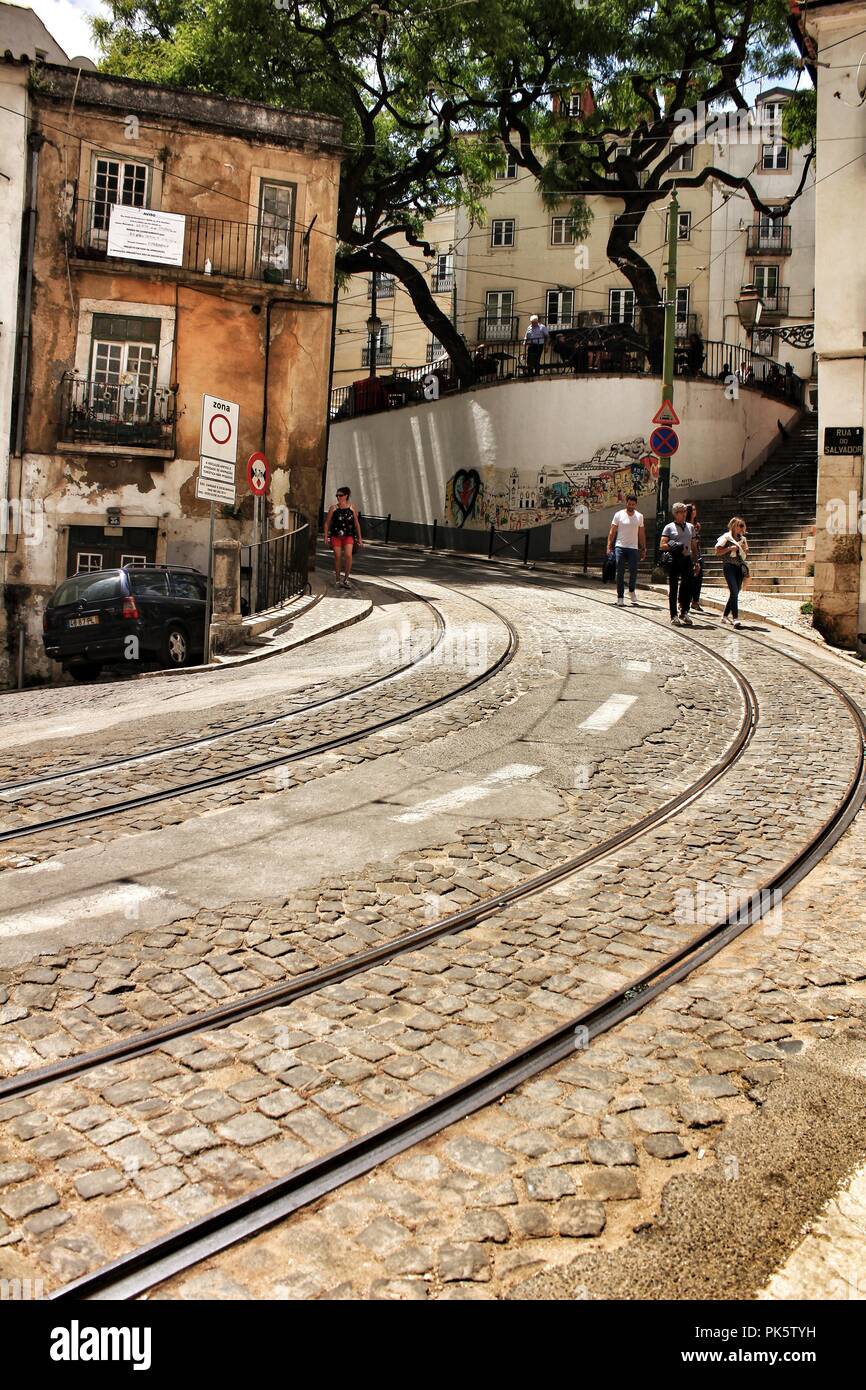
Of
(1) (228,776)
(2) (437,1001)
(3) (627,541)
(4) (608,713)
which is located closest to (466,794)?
(1) (228,776)

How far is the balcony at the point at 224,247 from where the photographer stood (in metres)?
21.4

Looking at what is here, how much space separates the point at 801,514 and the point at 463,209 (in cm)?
2467

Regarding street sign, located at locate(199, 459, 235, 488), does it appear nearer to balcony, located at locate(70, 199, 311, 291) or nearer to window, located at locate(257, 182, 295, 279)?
balcony, located at locate(70, 199, 311, 291)

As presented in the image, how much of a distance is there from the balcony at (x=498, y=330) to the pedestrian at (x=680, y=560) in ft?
87.7

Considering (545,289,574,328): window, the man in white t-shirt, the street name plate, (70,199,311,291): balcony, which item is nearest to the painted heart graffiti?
(70,199,311,291): balcony

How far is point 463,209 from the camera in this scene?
143 ft

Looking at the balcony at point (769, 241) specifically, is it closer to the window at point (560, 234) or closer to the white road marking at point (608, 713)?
the window at point (560, 234)

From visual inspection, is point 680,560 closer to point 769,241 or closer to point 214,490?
point 214,490

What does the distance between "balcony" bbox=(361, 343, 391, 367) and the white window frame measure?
707 cm

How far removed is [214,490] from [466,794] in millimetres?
7439

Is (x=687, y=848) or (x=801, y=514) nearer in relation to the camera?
(x=687, y=848)

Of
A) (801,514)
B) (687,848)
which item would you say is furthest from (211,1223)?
(801,514)

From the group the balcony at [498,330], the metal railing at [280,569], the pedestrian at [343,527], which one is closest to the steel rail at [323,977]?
the metal railing at [280,569]
